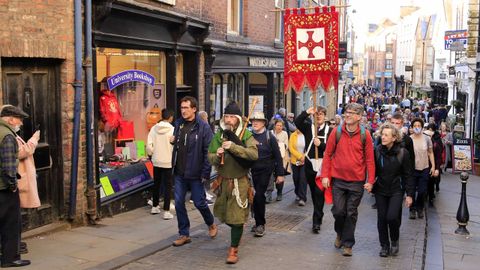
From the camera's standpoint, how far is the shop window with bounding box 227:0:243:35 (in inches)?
599

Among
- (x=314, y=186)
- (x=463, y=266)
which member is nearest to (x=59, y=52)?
(x=314, y=186)

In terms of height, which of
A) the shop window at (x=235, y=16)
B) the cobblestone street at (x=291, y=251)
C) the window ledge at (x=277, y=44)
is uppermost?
the shop window at (x=235, y=16)

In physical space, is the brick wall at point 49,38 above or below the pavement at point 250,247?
above

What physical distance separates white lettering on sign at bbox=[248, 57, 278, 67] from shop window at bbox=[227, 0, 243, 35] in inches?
37.6

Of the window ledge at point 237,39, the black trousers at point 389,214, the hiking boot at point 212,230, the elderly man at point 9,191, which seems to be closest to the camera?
the elderly man at point 9,191

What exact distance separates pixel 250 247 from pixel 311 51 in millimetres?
3681

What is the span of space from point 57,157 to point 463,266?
5.49 metres

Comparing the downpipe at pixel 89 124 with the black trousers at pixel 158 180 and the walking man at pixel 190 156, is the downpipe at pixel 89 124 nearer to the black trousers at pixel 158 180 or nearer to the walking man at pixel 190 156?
the black trousers at pixel 158 180

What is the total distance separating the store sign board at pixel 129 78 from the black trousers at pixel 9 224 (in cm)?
384

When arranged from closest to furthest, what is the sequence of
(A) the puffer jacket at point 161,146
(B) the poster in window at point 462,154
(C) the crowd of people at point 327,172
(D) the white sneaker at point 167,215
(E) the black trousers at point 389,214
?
(C) the crowd of people at point 327,172 < (E) the black trousers at point 389,214 < (D) the white sneaker at point 167,215 < (A) the puffer jacket at point 161,146 < (B) the poster in window at point 462,154

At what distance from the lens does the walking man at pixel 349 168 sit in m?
6.82

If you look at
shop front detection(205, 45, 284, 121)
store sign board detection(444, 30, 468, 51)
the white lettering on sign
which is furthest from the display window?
store sign board detection(444, 30, 468, 51)

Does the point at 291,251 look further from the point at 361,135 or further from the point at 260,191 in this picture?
the point at 361,135

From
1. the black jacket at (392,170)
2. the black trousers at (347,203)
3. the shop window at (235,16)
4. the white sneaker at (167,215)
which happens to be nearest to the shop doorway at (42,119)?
the white sneaker at (167,215)
